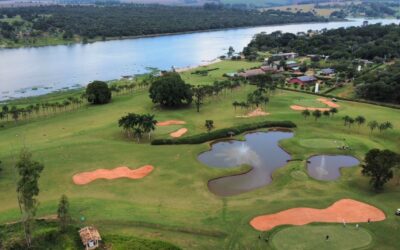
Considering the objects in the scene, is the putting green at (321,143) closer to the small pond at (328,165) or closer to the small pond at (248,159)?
the small pond at (328,165)

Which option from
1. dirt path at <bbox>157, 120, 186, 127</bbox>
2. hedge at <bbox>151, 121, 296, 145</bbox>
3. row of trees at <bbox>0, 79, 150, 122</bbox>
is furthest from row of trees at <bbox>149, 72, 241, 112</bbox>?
hedge at <bbox>151, 121, 296, 145</bbox>

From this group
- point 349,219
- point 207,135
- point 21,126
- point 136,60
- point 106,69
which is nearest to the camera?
point 349,219

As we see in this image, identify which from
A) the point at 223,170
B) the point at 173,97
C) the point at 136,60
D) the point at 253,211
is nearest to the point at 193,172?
Answer: the point at 223,170

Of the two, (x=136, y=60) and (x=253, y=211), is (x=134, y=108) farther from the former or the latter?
(x=136, y=60)

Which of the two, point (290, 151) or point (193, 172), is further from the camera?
point (290, 151)

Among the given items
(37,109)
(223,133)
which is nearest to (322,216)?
(223,133)

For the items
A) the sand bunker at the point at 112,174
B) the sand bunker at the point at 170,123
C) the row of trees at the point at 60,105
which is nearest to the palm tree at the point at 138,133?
the sand bunker at the point at 170,123
